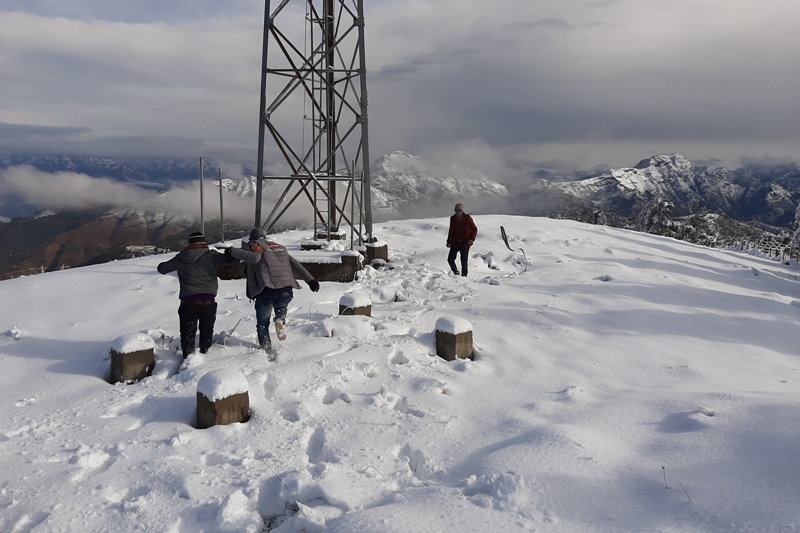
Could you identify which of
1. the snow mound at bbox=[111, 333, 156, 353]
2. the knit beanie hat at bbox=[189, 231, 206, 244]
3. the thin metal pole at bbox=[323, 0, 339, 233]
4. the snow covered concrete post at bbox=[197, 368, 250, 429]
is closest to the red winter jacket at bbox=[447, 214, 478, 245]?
the thin metal pole at bbox=[323, 0, 339, 233]

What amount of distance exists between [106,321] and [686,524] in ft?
23.8

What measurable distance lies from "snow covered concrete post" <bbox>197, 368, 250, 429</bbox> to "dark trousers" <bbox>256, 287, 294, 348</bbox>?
1.61 m

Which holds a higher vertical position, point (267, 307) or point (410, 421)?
point (267, 307)

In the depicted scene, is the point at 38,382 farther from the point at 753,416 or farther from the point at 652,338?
the point at 652,338

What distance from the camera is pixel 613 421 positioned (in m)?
4.27

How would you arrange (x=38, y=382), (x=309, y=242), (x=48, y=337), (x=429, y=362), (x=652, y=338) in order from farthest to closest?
(x=309, y=242) < (x=652, y=338) < (x=48, y=337) < (x=429, y=362) < (x=38, y=382)

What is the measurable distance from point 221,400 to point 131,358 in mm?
1657

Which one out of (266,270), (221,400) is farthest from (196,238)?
(221,400)

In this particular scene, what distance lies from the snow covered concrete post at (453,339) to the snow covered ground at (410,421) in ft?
0.64

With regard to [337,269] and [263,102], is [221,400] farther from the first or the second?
[263,102]

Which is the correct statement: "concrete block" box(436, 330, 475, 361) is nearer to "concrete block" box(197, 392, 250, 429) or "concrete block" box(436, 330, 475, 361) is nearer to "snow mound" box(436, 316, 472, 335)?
"snow mound" box(436, 316, 472, 335)

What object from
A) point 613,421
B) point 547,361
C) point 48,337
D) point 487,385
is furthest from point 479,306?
point 48,337

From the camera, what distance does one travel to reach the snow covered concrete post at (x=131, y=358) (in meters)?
5.09

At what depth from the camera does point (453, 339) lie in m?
5.73
